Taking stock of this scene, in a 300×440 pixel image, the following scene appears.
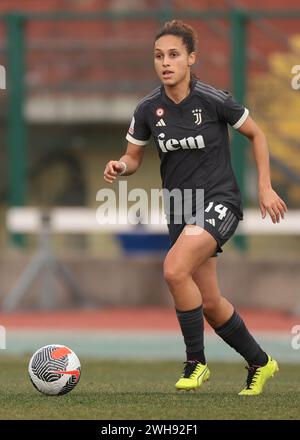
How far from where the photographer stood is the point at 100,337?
1538 cm

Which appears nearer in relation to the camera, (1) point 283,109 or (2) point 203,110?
(2) point 203,110

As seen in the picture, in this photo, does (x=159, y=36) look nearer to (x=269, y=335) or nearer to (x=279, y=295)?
(x=269, y=335)

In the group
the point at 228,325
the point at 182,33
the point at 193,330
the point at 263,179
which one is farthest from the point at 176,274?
the point at 182,33

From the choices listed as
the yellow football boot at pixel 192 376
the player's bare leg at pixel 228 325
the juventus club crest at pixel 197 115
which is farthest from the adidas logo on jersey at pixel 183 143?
the yellow football boot at pixel 192 376

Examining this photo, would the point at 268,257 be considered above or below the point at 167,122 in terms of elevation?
below

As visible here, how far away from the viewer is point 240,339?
8492 millimetres

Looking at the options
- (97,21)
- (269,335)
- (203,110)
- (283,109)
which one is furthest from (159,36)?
(97,21)

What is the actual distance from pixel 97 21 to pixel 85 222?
3.09 meters

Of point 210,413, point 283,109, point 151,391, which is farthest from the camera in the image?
point 283,109

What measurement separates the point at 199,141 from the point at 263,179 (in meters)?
0.48

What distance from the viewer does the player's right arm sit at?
8.28 metres

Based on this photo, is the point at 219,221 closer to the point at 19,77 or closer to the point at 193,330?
the point at 193,330

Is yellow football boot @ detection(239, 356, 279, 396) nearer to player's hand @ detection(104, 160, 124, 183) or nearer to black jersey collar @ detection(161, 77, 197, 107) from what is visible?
player's hand @ detection(104, 160, 124, 183)

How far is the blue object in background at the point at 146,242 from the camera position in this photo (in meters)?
18.6
